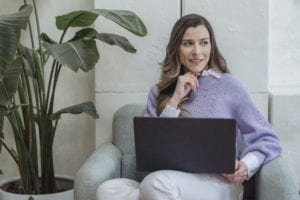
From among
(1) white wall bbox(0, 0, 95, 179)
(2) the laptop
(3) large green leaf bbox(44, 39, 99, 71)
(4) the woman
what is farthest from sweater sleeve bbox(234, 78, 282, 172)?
(1) white wall bbox(0, 0, 95, 179)

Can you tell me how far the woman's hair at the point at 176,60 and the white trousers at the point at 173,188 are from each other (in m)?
Result: 0.43

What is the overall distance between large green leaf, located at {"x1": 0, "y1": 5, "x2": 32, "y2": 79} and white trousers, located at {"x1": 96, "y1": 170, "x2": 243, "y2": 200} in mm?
613

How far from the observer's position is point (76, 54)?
194 centimetres

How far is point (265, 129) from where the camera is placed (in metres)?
2.06

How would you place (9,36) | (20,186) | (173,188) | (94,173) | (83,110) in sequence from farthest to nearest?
(20,186) → (83,110) → (94,173) → (173,188) → (9,36)

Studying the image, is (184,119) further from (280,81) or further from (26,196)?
(280,81)

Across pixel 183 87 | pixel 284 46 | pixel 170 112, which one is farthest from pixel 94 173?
pixel 284 46

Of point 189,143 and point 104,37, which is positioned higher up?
point 104,37

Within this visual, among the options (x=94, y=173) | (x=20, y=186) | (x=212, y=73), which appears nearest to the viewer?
(x=94, y=173)

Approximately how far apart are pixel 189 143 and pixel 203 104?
0.40m

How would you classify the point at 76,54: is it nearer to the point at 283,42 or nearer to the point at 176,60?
the point at 176,60

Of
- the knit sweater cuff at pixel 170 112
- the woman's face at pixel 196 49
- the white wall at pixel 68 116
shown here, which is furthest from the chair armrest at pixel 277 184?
the white wall at pixel 68 116

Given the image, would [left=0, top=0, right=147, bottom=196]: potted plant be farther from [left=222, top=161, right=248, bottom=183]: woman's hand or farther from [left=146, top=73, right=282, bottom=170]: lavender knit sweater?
[left=222, top=161, right=248, bottom=183]: woman's hand

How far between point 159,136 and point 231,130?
27cm
